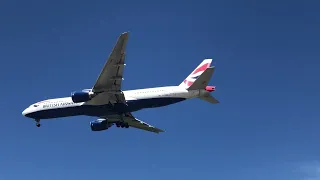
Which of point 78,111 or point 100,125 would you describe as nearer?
point 78,111

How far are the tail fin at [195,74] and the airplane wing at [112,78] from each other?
371 inches

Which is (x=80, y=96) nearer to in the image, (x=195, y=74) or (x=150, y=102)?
(x=150, y=102)

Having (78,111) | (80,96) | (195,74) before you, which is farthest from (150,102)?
(78,111)

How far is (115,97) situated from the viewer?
80.9m

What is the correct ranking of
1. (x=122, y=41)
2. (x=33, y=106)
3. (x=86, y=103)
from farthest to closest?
(x=33, y=106) < (x=86, y=103) < (x=122, y=41)

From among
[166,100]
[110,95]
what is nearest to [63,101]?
[110,95]

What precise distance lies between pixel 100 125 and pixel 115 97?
1225 cm

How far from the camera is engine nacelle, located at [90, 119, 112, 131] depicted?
91562 millimetres

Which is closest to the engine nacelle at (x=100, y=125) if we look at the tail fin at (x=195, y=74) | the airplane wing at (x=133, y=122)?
the airplane wing at (x=133, y=122)

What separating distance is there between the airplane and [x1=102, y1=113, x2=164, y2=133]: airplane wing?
63 cm

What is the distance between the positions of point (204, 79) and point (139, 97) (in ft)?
34.7

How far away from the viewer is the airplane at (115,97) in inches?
2995

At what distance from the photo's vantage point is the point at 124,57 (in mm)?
72375

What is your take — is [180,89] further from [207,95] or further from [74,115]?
[74,115]
